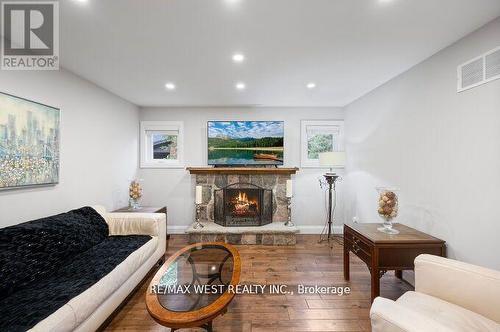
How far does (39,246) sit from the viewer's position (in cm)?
179

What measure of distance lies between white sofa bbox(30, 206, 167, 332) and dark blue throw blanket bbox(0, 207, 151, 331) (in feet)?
0.17

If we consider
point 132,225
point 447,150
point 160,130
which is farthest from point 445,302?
point 160,130

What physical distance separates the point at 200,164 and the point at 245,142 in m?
1.00

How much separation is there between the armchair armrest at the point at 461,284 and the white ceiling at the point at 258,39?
72.2 inches

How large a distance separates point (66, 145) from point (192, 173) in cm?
189

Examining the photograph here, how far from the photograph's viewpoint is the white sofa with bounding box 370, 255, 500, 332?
1.13m

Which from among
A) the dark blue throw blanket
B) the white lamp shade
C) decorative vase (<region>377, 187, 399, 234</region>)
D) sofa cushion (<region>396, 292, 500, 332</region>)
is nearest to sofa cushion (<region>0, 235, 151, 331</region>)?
the dark blue throw blanket

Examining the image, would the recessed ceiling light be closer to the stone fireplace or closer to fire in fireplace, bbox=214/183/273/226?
the stone fireplace

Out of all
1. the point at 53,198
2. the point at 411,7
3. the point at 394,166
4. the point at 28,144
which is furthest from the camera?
the point at 394,166

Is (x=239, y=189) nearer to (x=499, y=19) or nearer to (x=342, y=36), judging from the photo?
(x=342, y=36)

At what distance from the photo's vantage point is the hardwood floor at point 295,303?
185 cm

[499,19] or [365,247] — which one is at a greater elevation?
[499,19]

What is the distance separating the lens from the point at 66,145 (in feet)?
8.46

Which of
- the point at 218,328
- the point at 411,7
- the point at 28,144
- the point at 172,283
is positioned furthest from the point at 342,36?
the point at 28,144
